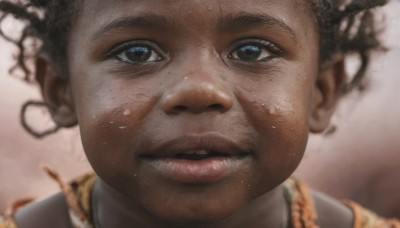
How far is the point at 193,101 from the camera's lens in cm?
135

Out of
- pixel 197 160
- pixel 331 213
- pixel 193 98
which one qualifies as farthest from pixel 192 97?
pixel 331 213

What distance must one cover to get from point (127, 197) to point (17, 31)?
24.8 inches

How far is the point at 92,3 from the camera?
1.54 meters

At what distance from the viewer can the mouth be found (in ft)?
4.50

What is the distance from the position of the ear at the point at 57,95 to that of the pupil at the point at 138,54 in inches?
12.3

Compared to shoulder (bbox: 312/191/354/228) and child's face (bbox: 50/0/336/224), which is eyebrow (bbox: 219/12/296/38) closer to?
child's face (bbox: 50/0/336/224)

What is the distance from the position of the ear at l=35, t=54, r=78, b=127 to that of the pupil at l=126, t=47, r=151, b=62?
31cm

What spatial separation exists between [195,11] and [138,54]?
0.16 m

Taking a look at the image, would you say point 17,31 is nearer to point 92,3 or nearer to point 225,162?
point 92,3

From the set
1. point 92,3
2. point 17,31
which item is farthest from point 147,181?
point 17,31

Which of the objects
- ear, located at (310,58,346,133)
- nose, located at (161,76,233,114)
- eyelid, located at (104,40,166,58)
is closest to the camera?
nose, located at (161,76,233,114)

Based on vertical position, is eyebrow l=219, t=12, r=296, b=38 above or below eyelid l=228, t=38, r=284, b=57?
above

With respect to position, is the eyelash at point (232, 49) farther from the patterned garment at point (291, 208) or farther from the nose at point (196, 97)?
the patterned garment at point (291, 208)

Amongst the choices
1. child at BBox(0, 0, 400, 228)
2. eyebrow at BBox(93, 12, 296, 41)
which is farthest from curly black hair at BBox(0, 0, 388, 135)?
eyebrow at BBox(93, 12, 296, 41)
